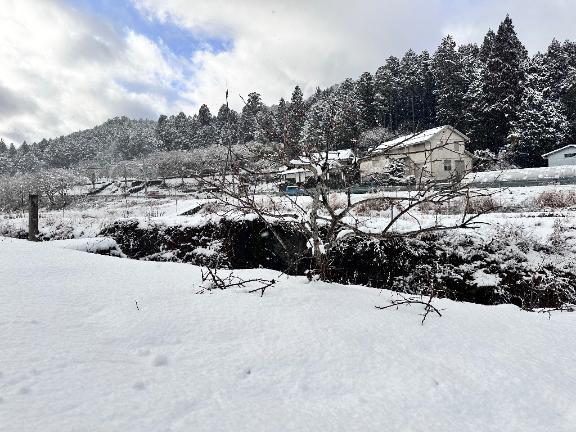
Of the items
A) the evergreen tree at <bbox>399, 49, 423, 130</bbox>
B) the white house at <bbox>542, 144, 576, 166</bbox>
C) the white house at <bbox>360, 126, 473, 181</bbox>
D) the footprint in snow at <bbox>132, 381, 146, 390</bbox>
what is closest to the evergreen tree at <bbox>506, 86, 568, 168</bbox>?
the white house at <bbox>542, 144, 576, 166</bbox>

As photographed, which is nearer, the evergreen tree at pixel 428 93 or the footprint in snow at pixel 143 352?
the footprint in snow at pixel 143 352

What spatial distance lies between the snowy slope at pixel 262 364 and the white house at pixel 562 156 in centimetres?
3944

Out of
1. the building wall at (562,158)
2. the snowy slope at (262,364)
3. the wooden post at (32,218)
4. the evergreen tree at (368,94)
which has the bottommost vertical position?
the snowy slope at (262,364)

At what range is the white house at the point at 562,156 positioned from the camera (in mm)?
33938

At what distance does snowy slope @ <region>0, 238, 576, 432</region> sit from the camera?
4.96 ft

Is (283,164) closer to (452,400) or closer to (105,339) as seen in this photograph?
(105,339)

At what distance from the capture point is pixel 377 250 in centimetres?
979

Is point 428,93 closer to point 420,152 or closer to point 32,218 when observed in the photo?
point 32,218

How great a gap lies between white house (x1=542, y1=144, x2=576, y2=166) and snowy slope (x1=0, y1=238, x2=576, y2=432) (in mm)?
39443

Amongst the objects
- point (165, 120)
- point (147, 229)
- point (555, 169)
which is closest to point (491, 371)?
point (147, 229)

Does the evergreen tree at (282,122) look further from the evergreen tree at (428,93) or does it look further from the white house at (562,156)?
the evergreen tree at (428,93)

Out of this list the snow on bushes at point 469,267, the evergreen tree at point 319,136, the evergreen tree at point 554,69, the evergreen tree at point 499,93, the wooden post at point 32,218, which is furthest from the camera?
the evergreen tree at point 554,69

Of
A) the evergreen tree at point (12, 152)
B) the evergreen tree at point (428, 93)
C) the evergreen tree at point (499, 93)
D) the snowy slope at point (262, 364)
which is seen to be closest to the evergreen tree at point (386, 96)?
the evergreen tree at point (428, 93)

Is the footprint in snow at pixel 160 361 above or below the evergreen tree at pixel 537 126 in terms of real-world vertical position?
below
